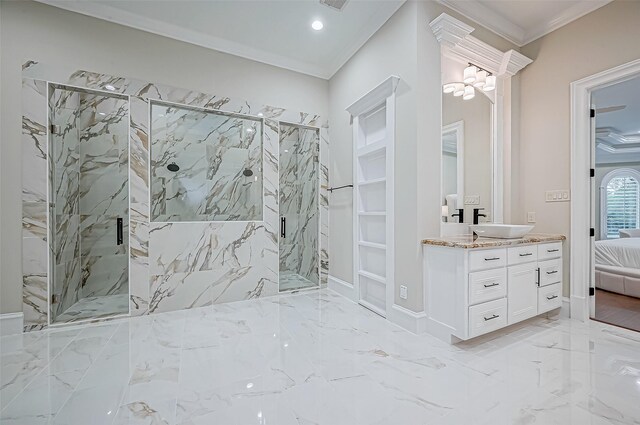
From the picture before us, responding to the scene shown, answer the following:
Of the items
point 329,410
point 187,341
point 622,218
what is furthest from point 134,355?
→ point 622,218

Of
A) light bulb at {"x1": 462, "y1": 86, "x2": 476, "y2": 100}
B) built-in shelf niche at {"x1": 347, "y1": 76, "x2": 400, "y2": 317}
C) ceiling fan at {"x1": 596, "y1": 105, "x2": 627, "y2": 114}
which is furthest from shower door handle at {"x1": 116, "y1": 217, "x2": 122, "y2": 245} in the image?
ceiling fan at {"x1": 596, "y1": 105, "x2": 627, "y2": 114}

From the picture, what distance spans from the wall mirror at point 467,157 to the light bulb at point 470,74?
0.21ft

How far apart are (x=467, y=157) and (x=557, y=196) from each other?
1.06 meters

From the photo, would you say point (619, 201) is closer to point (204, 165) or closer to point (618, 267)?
point (618, 267)

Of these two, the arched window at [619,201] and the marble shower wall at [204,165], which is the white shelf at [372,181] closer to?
the marble shower wall at [204,165]

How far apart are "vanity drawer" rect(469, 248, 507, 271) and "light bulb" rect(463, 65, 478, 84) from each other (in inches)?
71.6

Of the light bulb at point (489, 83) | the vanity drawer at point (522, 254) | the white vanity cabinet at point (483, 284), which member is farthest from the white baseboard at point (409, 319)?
the light bulb at point (489, 83)

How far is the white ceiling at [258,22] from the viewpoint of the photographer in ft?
9.18

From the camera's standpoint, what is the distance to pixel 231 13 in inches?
115

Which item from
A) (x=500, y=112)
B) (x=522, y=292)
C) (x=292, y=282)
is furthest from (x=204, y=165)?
(x=522, y=292)

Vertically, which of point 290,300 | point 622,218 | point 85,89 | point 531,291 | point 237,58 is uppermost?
point 237,58

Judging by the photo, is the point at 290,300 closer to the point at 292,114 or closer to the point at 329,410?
the point at 329,410

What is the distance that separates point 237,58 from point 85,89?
166cm

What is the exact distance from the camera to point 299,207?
173 inches
